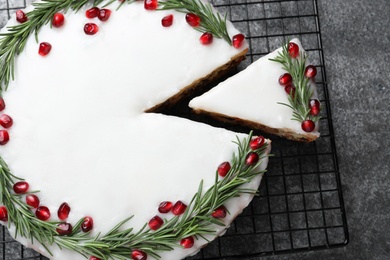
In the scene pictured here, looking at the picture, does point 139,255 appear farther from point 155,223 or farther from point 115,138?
point 115,138

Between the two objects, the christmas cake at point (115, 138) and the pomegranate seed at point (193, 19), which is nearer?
the christmas cake at point (115, 138)

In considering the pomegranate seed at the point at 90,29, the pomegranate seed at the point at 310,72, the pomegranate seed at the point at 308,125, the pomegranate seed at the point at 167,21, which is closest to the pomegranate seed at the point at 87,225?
the pomegranate seed at the point at 90,29

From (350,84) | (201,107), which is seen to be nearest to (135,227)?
(201,107)

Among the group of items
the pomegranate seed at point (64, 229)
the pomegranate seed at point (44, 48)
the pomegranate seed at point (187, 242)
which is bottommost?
the pomegranate seed at point (187, 242)

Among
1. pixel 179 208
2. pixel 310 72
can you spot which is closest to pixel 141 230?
pixel 179 208

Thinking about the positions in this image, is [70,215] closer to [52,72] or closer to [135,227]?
[135,227]

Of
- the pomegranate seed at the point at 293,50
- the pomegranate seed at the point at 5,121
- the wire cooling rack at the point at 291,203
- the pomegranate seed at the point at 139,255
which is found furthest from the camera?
the wire cooling rack at the point at 291,203

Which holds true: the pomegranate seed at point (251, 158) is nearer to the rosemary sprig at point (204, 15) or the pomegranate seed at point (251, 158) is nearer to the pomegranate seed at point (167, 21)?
the rosemary sprig at point (204, 15)
